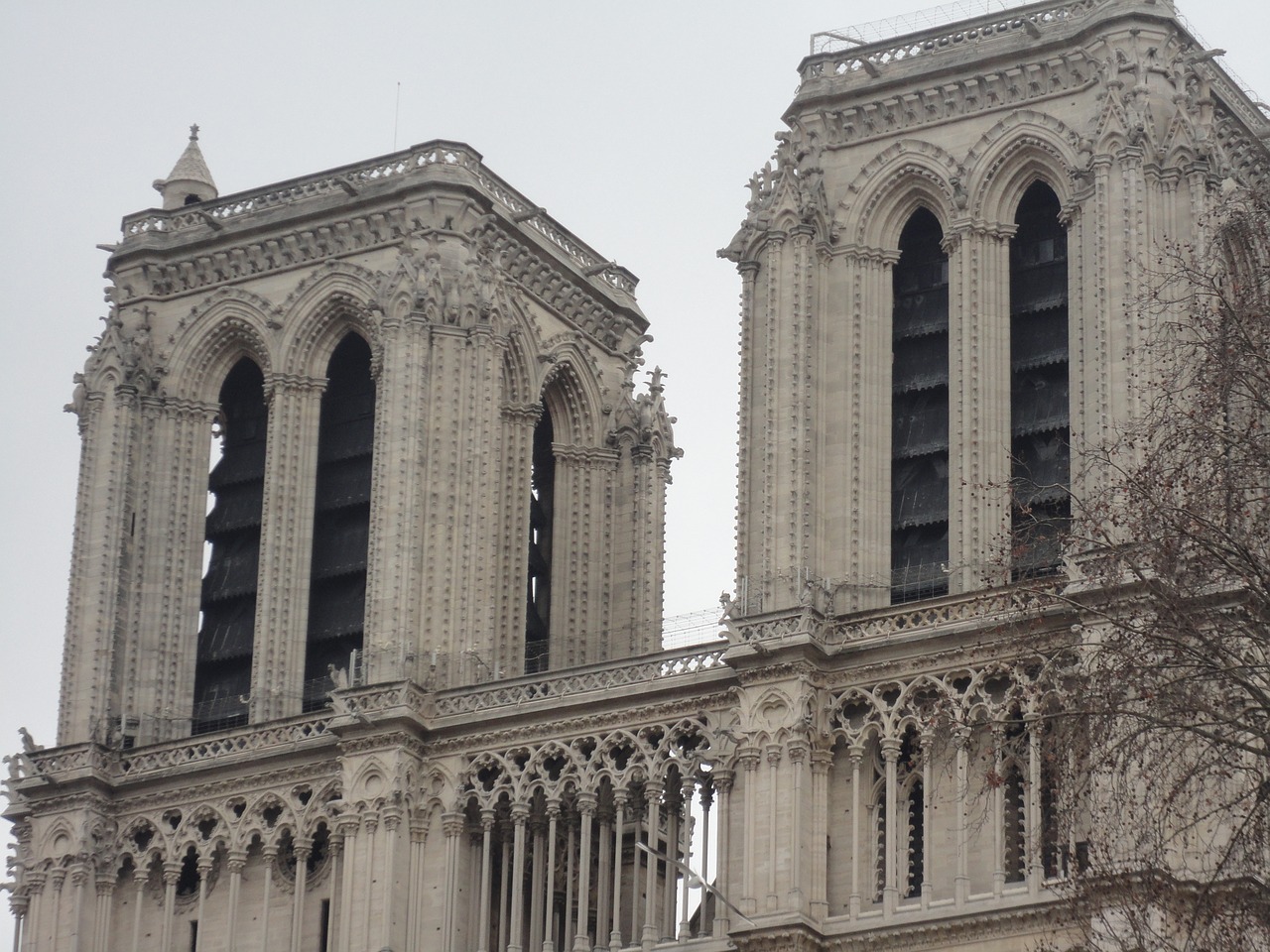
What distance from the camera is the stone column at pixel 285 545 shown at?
189 feet

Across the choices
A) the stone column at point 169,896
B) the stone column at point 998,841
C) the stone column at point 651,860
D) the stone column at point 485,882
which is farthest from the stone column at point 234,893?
the stone column at point 998,841

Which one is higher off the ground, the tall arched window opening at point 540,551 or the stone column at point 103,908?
the tall arched window opening at point 540,551

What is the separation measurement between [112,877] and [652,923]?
1065cm

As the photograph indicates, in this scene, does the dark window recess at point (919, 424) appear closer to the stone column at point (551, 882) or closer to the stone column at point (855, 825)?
the stone column at point (855, 825)

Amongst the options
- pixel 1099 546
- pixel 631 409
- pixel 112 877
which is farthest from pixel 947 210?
pixel 1099 546

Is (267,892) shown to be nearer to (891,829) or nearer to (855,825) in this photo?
(855,825)

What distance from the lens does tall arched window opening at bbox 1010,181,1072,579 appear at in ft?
172

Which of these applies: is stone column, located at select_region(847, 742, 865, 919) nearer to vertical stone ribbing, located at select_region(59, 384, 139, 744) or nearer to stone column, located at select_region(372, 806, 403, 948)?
stone column, located at select_region(372, 806, 403, 948)

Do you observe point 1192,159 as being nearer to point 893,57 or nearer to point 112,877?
point 893,57

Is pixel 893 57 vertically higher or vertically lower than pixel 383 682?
higher

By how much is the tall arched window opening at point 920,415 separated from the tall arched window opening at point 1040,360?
1225mm

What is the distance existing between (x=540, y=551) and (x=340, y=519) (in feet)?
13.7

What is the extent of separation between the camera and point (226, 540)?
6097cm

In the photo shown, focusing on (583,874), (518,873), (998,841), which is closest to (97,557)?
(518,873)
